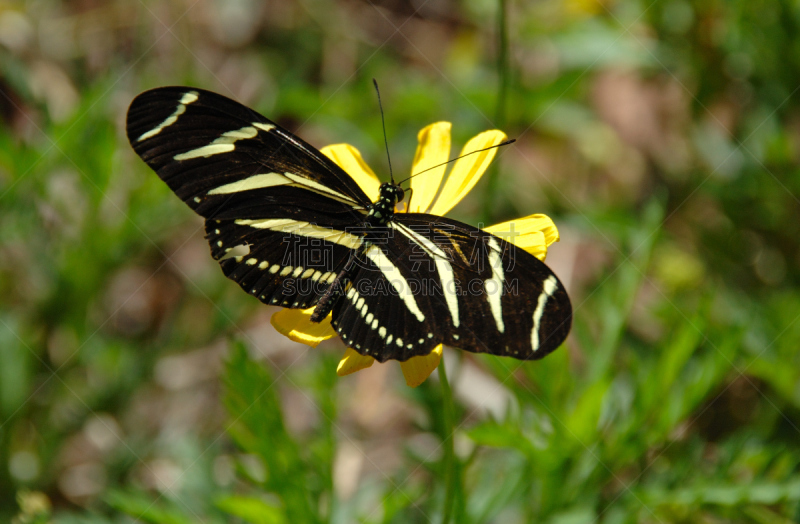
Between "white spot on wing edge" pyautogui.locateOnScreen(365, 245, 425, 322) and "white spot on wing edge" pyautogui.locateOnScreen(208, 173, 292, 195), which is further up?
"white spot on wing edge" pyautogui.locateOnScreen(365, 245, 425, 322)

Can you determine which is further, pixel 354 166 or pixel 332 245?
pixel 354 166

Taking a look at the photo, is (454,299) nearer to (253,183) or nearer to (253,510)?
(253,183)

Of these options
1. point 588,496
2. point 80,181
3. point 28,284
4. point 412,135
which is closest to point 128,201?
point 80,181

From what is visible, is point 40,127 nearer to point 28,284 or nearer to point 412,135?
point 28,284

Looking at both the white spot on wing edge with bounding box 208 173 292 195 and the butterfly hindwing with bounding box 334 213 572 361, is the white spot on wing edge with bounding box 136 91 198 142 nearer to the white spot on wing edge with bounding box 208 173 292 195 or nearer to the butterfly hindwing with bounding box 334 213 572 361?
the white spot on wing edge with bounding box 208 173 292 195

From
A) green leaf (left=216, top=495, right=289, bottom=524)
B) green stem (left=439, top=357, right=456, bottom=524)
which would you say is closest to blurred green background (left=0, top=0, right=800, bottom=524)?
green leaf (left=216, top=495, right=289, bottom=524)

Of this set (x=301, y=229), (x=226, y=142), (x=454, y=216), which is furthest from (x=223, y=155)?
(x=454, y=216)

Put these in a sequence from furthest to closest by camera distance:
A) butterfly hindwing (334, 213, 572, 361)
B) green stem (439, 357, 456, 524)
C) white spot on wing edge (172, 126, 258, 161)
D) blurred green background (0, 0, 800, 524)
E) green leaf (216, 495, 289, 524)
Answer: blurred green background (0, 0, 800, 524)
green leaf (216, 495, 289, 524)
white spot on wing edge (172, 126, 258, 161)
green stem (439, 357, 456, 524)
butterfly hindwing (334, 213, 572, 361)
